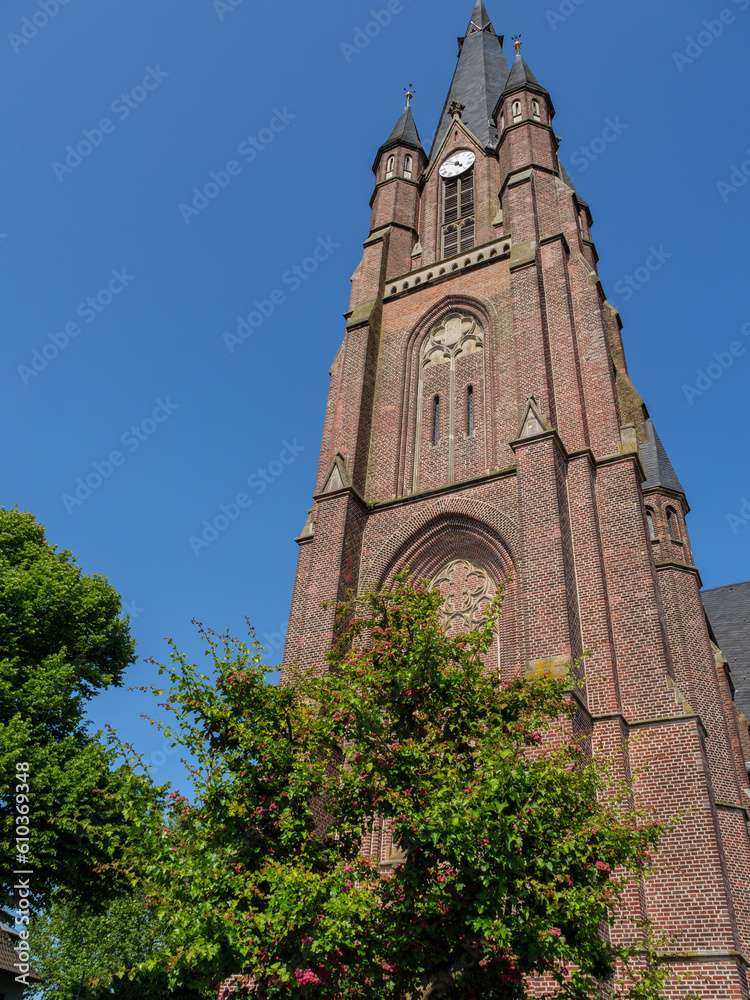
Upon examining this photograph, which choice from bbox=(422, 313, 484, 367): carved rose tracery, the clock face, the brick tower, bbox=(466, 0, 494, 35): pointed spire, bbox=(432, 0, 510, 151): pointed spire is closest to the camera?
the brick tower

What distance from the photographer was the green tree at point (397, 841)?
7.87 meters

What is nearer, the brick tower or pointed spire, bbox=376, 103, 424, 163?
the brick tower

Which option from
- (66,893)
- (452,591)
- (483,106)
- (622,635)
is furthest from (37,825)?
(483,106)

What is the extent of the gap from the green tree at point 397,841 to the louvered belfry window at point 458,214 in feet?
53.1

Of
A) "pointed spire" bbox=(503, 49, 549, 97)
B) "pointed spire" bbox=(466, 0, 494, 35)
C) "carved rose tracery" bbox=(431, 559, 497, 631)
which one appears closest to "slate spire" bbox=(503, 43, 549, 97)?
"pointed spire" bbox=(503, 49, 549, 97)

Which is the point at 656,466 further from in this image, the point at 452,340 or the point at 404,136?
the point at 404,136

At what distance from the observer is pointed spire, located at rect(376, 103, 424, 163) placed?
27.9m

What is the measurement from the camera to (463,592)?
16172mm

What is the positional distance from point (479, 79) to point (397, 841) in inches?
1252

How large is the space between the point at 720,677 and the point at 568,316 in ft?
30.7

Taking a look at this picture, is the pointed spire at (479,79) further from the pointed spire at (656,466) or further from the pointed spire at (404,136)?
the pointed spire at (656,466)

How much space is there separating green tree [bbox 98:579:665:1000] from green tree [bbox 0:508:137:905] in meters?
3.57

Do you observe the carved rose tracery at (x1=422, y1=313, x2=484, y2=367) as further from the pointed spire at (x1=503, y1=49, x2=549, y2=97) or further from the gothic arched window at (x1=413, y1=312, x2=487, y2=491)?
the pointed spire at (x1=503, y1=49, x2=549, y2=97)

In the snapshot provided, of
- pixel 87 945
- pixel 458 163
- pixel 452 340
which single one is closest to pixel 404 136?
pixel 458 163
